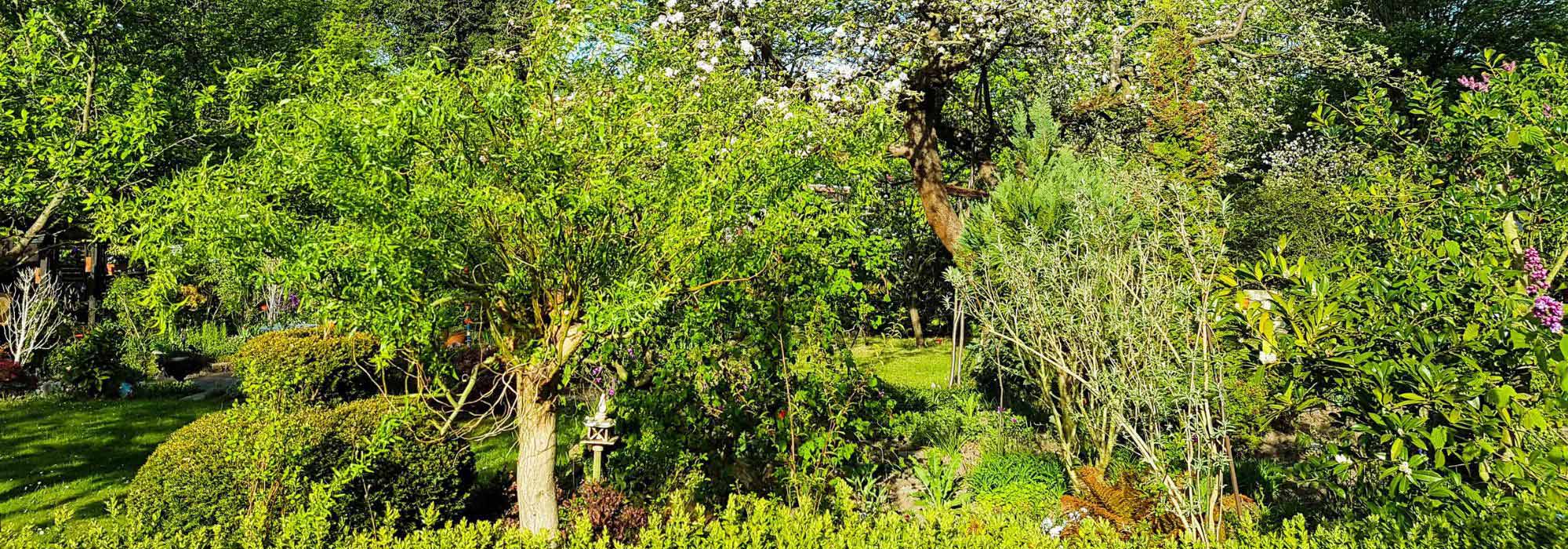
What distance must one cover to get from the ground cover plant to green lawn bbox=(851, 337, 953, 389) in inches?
75.2

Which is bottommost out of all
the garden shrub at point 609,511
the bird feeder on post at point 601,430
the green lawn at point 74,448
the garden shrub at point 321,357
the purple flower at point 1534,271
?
the green lawn at point 74,448

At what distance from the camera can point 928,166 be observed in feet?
28.1

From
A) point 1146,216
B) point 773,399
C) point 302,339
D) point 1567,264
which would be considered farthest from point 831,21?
point 1567,264

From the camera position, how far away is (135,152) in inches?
197

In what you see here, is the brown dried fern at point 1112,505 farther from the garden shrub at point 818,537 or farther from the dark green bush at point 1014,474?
the garden shrub at point 818,537

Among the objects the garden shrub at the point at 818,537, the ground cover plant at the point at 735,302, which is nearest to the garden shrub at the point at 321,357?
the ground cover plant at the point at 735,302

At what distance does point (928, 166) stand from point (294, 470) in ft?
21.2

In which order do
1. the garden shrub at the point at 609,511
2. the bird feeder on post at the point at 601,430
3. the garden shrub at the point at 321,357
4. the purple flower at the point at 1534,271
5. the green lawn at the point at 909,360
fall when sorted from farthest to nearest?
1. the green lawn at the point at 909,360
2. the garden shrub at the point at 321,357
3. the bird feeder on post at the point at 601,430
4. the garden shrub at the point at 609,511
5. the purple flower at the point at 1534,271

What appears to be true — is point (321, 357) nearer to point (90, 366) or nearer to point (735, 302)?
point (90, 366)

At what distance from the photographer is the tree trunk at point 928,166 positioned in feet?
28.0

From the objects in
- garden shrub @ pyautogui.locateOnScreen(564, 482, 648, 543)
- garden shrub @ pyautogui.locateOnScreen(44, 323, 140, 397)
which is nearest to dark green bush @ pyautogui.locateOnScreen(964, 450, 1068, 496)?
garden shrub @ pyautogui.locateOnScreen(564, 482, 648, 543)

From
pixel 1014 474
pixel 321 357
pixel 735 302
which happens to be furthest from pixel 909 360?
pixel 735 302

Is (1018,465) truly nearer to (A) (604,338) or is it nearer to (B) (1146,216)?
(B) (1146,216)

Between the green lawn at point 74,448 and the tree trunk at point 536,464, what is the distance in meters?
2.78
